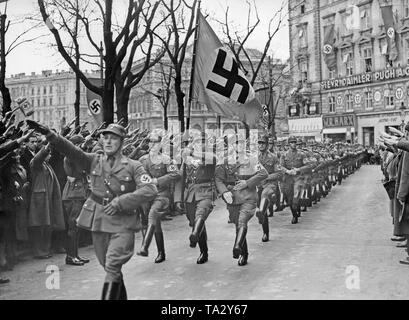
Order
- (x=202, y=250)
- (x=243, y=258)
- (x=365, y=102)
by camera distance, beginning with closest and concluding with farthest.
A: (x=243, y=258) → (x=202, y=250) → (x=365, y=102)

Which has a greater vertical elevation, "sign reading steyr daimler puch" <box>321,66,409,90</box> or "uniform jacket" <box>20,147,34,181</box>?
"sign reading steyr daimler puch" <box>321,66,409,90</box>

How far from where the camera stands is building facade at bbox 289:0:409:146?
44.7 meters

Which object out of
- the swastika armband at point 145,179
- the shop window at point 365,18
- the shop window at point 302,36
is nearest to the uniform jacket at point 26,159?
the swastika armband at point 145,179

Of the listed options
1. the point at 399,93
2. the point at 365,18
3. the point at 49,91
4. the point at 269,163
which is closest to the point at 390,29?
the point at 365,18

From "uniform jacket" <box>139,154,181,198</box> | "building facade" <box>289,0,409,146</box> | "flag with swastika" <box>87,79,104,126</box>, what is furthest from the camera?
"building facade" <box>289,0,409,146</box>

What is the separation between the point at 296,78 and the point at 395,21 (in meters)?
12.4

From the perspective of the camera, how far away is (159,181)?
340 inches

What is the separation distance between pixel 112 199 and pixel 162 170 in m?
3.31

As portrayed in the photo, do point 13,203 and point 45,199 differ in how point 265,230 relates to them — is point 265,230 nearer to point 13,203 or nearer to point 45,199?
point 45,199

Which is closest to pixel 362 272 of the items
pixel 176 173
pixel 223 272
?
pixel 223 272

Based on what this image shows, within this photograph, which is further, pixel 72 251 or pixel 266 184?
pixel 266 184

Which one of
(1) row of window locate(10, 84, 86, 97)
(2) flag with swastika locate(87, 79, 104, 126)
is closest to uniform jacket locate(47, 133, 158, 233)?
(2) flag with swastika locate(87, 79, 104, 126)

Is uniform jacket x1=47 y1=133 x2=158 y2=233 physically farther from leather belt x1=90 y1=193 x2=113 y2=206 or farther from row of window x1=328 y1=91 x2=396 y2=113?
row of window x1=328 y1=91 x2=396 y2=113

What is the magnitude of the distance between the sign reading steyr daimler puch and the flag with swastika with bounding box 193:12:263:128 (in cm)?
3787
